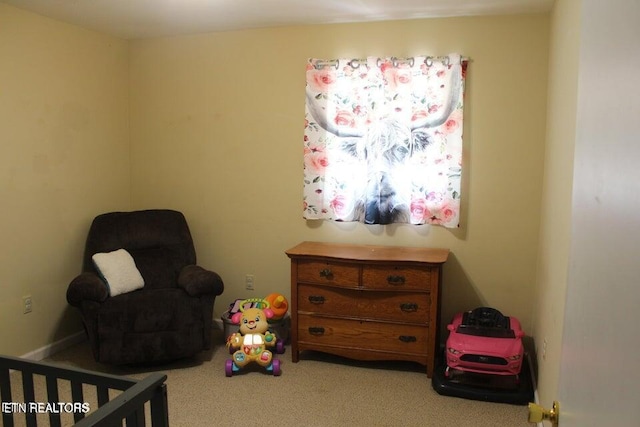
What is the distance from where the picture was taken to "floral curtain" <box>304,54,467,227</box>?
3.53 metres

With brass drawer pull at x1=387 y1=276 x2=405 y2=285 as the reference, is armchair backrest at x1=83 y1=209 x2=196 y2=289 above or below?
above

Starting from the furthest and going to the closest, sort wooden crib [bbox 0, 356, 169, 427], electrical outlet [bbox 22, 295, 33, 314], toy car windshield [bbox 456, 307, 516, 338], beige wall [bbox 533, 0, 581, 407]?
electrical outlet [bbox 22, 295, 33, 314] < toy car windshield [bbox 456, 307, 516, 338] < beige wall [bbox 533, 0, 581, 407] < wooden crib [bbox 0, 356, 169, 427]

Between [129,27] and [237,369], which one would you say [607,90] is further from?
[129,27]

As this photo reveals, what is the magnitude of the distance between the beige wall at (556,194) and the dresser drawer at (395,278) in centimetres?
71

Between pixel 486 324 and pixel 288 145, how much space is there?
195cm

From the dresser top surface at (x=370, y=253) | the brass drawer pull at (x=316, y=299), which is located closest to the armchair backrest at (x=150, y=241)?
the dresser top surface at (x=370, y=253)

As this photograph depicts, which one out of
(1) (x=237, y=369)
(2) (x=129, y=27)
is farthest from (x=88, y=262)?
(2) (x=129, y=27)

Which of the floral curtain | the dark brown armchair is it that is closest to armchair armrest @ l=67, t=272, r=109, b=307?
the dark brown armchair

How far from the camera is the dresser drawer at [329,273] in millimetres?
3346

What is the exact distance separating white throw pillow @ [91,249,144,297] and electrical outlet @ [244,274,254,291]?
87 cm

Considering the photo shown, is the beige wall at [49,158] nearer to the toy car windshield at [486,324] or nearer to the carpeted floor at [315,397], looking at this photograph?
the carpeted floor at [315,397]

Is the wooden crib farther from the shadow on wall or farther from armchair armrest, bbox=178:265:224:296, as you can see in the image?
the shadow on wall

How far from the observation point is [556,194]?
102 inches

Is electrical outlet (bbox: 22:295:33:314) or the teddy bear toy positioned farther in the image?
electrical outlet (bbox: 22:295:33:314)
